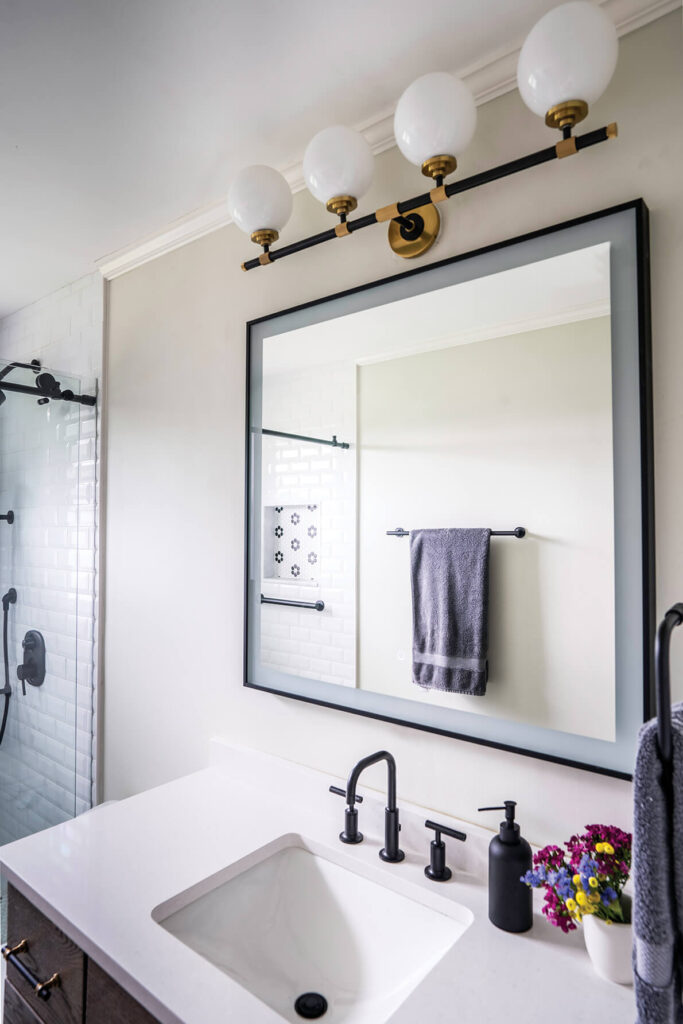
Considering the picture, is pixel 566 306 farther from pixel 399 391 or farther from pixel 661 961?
pixel 661 961

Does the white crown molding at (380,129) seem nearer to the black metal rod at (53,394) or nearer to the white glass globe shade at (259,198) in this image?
the white glass globe shade at (259,198)

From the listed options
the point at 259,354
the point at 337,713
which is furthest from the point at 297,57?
the point at 337,713

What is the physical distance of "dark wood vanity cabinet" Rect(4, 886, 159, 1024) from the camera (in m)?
0.96

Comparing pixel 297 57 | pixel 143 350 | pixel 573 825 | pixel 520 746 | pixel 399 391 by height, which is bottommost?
pixel 573 825

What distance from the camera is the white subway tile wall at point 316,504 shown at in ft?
4.55

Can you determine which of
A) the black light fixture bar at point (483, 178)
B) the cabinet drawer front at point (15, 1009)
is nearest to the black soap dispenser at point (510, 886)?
the cabinet drawer front at point (15, 1009)

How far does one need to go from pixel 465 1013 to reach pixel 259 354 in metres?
1.37

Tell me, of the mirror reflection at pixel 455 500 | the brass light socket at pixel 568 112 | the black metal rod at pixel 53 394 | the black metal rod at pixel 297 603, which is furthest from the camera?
the black metal rod at pixel 53 394

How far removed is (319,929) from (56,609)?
143cm

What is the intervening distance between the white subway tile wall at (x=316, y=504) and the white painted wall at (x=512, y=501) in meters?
0.04

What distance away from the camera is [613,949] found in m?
0.87

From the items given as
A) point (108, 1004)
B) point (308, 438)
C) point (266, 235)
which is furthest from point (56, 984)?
point (266, 235)

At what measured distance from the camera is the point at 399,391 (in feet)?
4.30

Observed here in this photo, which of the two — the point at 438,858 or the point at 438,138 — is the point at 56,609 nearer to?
the point at 438,858
